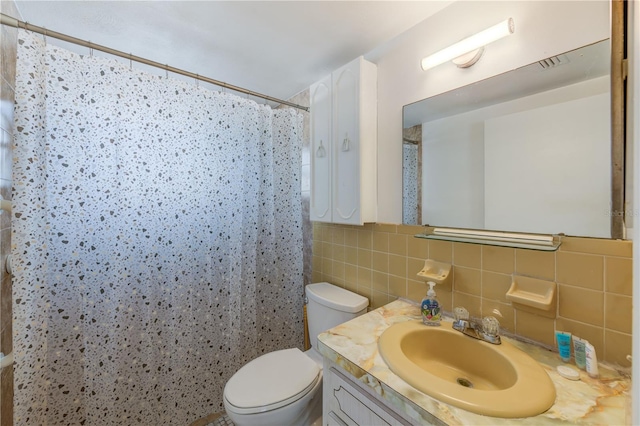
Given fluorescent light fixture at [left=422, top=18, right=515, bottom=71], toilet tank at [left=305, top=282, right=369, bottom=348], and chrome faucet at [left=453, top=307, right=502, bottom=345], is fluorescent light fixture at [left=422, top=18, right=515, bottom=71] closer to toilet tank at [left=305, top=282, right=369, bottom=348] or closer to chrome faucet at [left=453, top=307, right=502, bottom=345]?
chrome faucet at [left=453, top=307, right=502, bottom=345]

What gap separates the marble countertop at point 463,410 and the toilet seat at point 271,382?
0.42 meters

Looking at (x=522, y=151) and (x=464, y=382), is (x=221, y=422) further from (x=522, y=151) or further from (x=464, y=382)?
(x=522, y=151)

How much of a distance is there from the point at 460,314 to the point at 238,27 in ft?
5.68

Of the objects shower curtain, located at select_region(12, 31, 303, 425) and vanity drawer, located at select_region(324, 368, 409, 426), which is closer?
vanity drawer, located at select_region(324, 368, 409, 426)

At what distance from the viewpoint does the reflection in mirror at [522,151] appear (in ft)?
2.73

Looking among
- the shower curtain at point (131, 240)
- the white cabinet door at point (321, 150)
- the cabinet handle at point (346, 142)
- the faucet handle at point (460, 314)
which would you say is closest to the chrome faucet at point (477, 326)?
the faucet handle at point (460, 314)

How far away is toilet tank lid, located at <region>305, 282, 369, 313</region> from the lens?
1398mm

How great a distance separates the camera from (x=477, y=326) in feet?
3.28

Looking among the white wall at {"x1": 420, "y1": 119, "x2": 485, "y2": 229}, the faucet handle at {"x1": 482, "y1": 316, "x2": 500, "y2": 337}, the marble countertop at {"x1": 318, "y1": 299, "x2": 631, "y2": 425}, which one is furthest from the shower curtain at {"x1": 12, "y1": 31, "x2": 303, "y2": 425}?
the faucet handle at {"x1": 482, "y1": 316, "x2": 500, "y2": 337}

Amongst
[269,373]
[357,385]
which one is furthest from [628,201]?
[269,373]

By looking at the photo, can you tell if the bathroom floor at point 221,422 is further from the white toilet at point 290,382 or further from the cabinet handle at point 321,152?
the cabinet handle at point 321,152

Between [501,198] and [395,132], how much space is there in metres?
0.63

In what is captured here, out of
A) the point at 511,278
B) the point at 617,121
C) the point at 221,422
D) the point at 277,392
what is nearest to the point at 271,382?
the point at 277,392

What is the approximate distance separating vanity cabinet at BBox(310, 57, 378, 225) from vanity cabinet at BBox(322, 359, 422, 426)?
78cm
